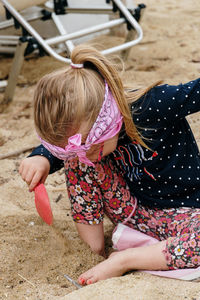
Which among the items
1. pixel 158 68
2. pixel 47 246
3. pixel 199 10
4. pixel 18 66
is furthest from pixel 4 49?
pixel 47 246

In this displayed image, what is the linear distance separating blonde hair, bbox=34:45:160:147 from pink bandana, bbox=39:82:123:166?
14 millimetres

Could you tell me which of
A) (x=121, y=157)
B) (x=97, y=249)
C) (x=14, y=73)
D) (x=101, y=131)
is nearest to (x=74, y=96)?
(x=101, y=131)

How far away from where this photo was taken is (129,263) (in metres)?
1.46

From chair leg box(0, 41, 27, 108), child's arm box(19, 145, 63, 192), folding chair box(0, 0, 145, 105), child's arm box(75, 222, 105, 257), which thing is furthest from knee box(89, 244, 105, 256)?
chair leg box(0, 41, 27, 108)

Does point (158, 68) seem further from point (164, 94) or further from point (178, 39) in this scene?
point (164, 94)

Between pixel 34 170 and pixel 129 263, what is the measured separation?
0.41 m

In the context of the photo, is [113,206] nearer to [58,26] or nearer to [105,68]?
[105,68]

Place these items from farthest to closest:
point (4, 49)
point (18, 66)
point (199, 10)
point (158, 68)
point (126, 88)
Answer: point (199, 10), point (4, 49), point (158, 68), point (18, 66), point (126, 88)

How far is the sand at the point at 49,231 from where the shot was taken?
1.32 m

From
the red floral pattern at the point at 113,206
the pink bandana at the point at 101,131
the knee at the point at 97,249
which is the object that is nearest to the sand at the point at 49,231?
the knee at the point at 97,249

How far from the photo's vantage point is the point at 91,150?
1395 mm

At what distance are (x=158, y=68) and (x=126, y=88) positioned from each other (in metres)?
1.59

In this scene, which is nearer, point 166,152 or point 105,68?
point 105,68

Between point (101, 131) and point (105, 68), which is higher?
point (105, 68)
